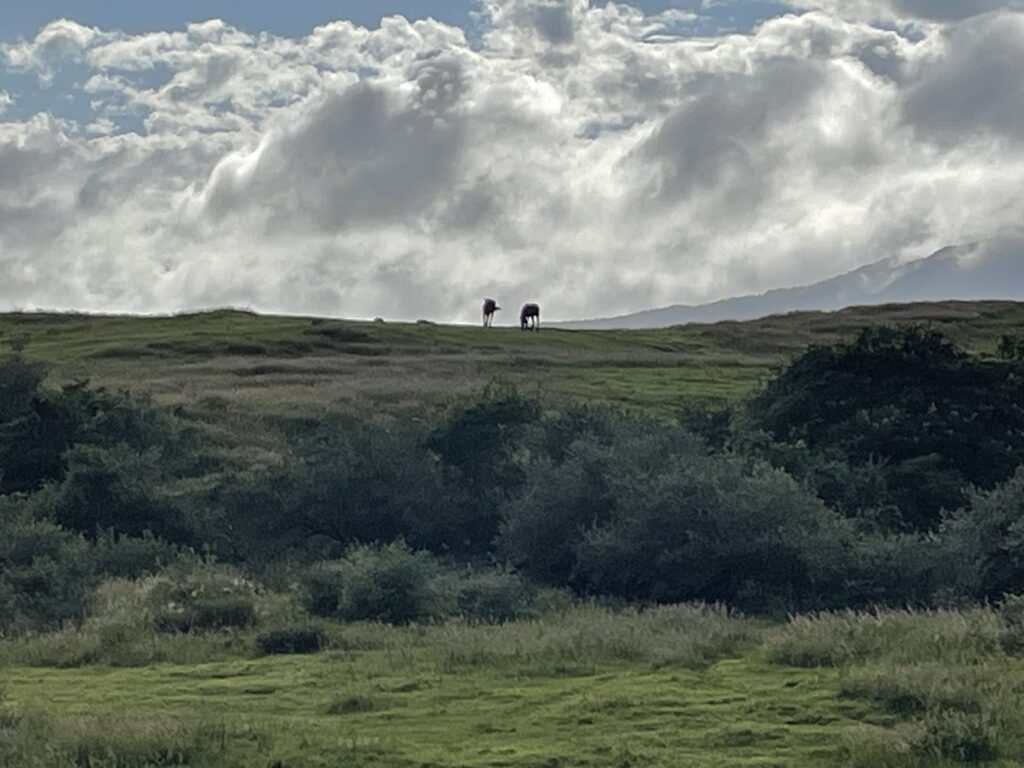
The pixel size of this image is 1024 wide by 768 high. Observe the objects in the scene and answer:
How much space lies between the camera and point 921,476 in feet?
99.5

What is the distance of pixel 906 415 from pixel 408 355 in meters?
39.1

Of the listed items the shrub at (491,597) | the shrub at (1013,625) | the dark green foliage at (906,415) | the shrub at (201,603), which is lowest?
the shrub at (491,597)

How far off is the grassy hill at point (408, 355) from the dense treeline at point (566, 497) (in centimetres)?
1254

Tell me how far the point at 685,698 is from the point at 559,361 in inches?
2062

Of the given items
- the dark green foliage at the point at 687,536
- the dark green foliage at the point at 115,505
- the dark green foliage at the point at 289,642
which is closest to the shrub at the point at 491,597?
the dark green foliage at the point at 687,536

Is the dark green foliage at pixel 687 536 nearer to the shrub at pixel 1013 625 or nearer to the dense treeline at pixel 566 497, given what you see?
the dense treeline at pixel 566 497

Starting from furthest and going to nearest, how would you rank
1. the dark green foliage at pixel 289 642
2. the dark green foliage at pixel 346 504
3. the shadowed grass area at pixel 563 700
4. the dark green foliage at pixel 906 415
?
the dark green foliage at pixel 906 415 → the dark green foliage at pixel 346 504 → the dark green foliage at pixel 289 642 → the shadowed grass area at pixel 563 700

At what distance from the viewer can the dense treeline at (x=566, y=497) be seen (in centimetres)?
2228

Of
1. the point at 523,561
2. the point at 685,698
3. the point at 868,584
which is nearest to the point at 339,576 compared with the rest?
the point at 523,561

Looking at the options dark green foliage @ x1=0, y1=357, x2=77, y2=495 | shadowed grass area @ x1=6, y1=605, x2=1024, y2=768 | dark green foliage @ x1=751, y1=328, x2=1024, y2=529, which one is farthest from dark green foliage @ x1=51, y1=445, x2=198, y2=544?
dark green foliage @ x1=751, y1=328, x2=1024, y2=529

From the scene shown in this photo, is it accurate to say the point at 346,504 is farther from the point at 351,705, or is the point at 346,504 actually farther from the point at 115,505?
the point at 351,705

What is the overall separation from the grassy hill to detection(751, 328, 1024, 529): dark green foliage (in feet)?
44.6

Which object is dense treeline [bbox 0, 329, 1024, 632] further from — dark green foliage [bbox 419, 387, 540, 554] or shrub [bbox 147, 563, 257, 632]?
shrub [bbox 147, 563, 257, 632]

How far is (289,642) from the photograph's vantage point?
18688 millimetres
